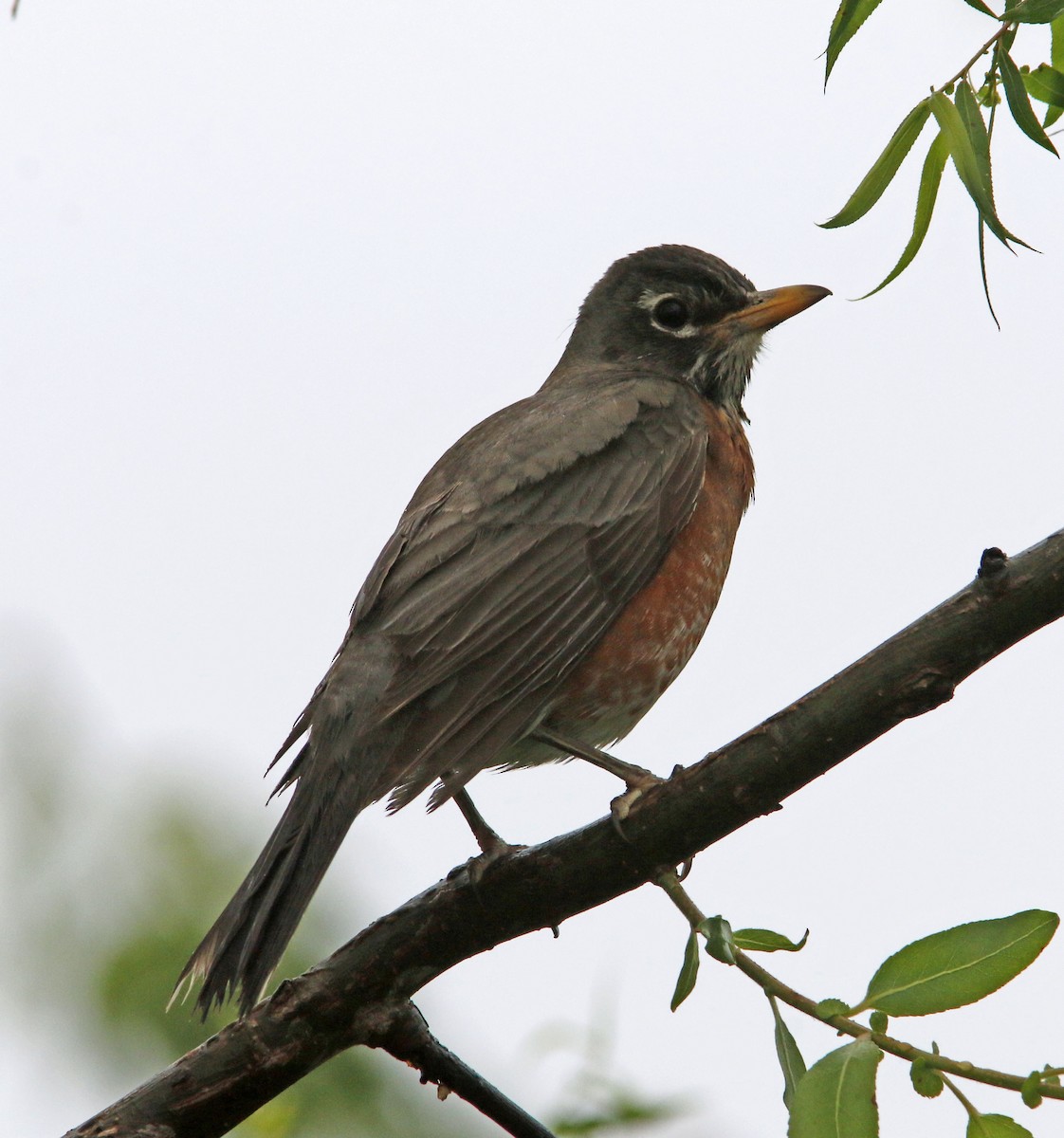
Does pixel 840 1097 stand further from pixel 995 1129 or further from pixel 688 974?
pixel 688 974

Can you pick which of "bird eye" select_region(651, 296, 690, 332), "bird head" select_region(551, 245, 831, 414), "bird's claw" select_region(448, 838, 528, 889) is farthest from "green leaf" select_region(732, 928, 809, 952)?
"bird eye" select_region(651, 296, 690, 332)

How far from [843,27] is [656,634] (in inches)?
109

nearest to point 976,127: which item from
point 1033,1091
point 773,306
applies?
point 1033,1091

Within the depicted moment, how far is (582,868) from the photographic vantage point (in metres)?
3.06

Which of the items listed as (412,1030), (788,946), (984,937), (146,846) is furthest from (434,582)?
(984,937)

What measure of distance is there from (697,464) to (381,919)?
2396 mm

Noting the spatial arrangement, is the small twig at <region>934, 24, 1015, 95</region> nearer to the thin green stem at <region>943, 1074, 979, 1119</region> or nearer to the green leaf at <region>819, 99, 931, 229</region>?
the green leaf at <region>819, 99, 931, 229</region>

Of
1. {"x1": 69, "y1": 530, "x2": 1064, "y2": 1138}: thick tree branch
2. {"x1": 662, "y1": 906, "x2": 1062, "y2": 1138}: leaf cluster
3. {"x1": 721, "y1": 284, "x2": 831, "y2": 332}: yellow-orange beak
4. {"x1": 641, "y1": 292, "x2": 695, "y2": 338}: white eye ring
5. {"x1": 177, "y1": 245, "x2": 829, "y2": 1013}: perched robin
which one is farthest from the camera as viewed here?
{"x1": 641, "y1": 292, "x2": 695, "y2": 338}: white eye ring

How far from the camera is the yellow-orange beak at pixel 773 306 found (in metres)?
5.75

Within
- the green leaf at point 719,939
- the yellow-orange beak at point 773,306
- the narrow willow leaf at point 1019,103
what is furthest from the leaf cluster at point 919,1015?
A: the yellow-orange beak at point 773,306

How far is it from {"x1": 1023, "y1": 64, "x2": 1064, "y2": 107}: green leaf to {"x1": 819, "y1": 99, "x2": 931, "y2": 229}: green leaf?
18cm

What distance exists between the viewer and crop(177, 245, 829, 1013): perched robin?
3826 millimetres

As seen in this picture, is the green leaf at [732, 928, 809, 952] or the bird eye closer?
the green leaf at [732, 928, 809, 952]

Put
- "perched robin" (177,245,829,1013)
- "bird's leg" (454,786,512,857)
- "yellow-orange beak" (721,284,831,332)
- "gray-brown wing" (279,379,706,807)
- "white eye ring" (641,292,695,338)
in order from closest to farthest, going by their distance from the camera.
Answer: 1. "perched robin" (177,245,829,1013)
2. "gray-brown wing" (279,379,706,807)
3. "bird's leg" (454,786,512,857)
4. "yellow-orange beak" (721,284,831,332)
5. "white eye ring" (641,292,695,338)
